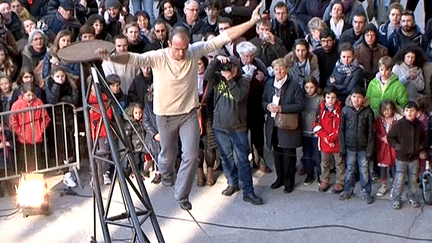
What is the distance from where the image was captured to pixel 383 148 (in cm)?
977

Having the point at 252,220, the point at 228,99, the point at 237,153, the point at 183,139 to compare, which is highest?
the point at 228,99

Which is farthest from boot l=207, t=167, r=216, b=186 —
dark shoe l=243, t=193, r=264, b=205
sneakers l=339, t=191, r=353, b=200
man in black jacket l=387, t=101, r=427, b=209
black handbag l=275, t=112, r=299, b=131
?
man in black jacket l=387, t=101, r=427, b=209

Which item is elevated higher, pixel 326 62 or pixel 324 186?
pixel 326 62

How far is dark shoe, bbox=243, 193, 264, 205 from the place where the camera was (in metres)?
10.0

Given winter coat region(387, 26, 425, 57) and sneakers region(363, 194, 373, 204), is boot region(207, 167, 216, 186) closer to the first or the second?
sneakers region(363, 194, 373, 204)

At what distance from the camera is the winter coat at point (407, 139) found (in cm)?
937

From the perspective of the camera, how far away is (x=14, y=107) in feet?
34.2

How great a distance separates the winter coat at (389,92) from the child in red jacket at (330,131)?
16.2 inches

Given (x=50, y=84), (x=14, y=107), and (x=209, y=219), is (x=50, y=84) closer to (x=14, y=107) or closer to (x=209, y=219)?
(x=14, y=107)

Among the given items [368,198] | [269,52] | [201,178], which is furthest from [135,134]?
[368,198]

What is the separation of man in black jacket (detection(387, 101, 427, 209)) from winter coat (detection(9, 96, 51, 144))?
419cm

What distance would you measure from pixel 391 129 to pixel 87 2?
6031mm

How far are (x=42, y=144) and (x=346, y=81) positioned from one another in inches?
151

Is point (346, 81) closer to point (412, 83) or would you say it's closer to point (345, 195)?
point (412, 83)
